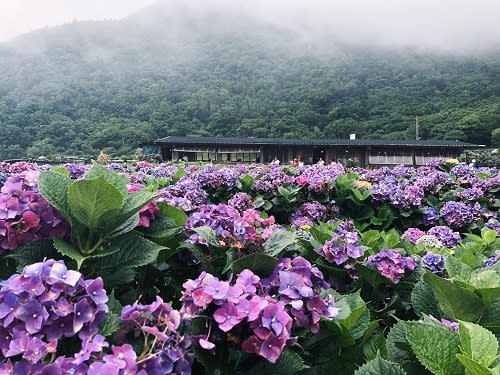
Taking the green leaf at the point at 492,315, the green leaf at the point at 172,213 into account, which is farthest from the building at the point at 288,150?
the green leaf at the point at 492,315

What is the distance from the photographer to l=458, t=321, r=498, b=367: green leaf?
1031 mm

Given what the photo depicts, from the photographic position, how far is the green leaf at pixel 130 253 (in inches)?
57.3

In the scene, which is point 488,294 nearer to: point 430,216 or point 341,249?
point 341,249

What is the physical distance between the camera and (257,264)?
138cm

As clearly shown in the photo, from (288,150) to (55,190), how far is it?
31.1m

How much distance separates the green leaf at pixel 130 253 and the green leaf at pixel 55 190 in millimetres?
165

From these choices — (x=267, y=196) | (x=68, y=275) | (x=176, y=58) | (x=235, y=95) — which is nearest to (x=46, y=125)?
(x=235, y=95)

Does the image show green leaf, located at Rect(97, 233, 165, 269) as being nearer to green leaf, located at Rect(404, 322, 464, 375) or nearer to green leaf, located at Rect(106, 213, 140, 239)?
green leaf, located at Rect(106, 213, 140, 239)

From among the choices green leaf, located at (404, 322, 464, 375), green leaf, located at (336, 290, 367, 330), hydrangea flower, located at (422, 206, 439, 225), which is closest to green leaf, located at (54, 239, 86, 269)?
green leaf, located at (336, 290, 367, 330)

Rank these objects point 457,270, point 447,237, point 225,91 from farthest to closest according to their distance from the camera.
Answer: point 225,91 < point 447,237 < point 457,270

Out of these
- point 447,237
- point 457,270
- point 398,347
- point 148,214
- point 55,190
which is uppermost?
point 55,190

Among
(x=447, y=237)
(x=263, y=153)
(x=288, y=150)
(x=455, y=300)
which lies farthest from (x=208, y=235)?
(x=288, y=150)

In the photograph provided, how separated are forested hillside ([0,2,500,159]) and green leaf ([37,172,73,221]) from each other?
5193cm

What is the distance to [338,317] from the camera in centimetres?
131
